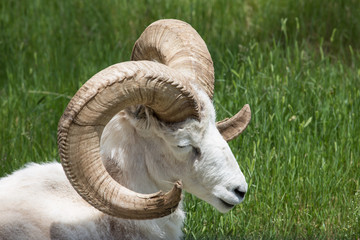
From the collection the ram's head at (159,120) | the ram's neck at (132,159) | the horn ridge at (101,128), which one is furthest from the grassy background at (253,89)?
the horn ridge at (101,128)

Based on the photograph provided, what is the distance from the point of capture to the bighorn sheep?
394cm

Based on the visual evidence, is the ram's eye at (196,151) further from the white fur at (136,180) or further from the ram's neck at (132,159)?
the ram's neck at (132,159)

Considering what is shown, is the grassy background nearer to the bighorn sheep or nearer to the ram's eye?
the bighorn sheep

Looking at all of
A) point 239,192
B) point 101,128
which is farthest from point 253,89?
point 101,128

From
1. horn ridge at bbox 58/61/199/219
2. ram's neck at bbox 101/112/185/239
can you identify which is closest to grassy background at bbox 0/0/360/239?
ram's neck at bbox 101/112/185/239

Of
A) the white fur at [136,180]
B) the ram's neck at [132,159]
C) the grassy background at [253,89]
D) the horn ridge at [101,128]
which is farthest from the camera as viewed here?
the grassy background at [253,89]

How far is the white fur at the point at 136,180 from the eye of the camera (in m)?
4.30

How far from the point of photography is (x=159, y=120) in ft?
14.3

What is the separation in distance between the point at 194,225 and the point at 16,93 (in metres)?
2.95

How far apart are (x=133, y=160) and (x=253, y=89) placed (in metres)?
2.45

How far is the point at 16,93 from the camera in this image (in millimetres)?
7426

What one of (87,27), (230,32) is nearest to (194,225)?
(230,32)

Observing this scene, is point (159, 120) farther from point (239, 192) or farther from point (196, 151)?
point (239, 192)

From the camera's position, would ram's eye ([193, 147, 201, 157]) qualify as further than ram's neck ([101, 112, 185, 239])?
No
